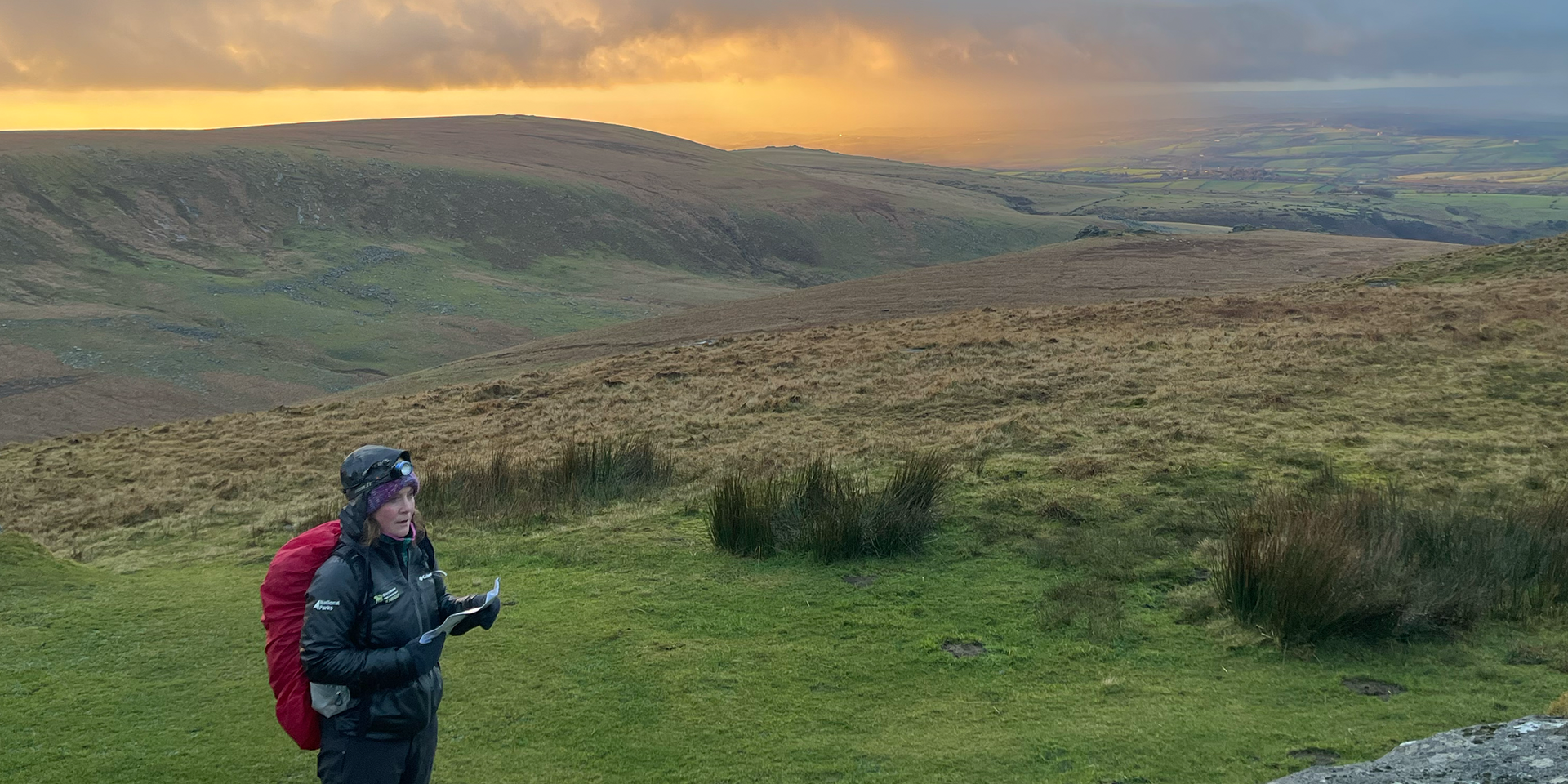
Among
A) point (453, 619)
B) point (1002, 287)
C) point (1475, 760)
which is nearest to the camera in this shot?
point (453, 619)

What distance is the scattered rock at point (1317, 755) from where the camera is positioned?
5.67 meters

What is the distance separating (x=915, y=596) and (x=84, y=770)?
5735 mm

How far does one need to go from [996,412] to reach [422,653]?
14.0 meters

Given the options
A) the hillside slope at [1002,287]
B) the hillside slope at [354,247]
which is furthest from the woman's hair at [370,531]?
the hillside slope at [354,247]

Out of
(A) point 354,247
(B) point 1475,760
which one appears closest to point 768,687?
(B) point 1475,760

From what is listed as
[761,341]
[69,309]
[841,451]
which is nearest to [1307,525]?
[841,451]

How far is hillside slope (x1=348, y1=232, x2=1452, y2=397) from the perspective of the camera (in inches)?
1587

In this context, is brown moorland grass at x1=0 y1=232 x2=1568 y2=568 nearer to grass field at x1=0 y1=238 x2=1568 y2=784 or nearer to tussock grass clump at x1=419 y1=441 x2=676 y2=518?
grass field at x1=0 y1=238 x2=1568 y2=784

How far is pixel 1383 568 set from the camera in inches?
308

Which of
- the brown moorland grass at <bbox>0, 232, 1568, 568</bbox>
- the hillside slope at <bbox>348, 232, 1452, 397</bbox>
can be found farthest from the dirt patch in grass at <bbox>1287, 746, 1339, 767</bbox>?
the hillside slope at <bbox>348, 232, 1452, 397</bbox>

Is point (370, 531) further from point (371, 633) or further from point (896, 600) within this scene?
point (896, 600)

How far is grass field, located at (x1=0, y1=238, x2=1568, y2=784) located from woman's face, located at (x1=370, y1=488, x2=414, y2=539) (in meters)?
2.28

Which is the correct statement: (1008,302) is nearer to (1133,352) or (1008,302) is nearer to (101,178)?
(1133,352)

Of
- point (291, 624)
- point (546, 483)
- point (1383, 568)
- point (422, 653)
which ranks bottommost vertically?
point (546, 483)
